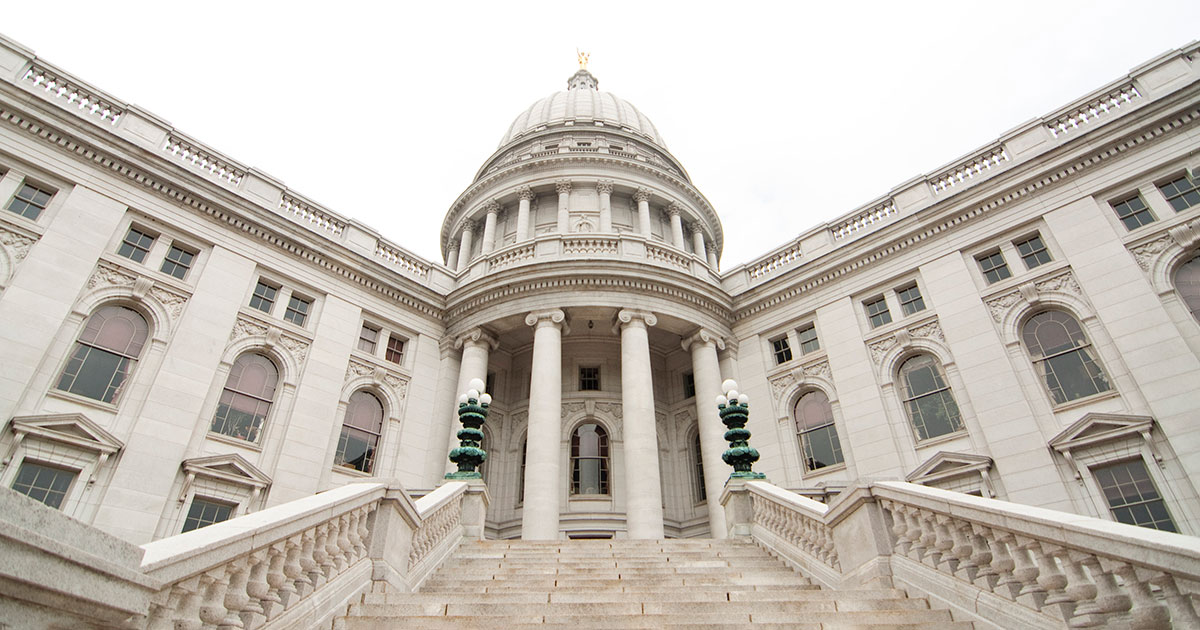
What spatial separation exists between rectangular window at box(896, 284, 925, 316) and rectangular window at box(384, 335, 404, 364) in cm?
1865

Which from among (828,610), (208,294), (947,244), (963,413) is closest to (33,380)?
(208,294)

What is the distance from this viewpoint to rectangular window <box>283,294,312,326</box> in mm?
21364

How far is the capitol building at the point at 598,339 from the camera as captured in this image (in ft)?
52.4

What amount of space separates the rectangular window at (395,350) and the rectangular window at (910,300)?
61.2ft

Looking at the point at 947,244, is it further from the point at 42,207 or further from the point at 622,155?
the point at 42,207

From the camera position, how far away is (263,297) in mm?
20953

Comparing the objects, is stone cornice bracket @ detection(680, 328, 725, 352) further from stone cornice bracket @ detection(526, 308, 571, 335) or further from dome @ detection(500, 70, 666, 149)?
dome @ detection(500, 70, 666, 149)

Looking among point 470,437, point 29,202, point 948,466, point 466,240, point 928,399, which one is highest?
point 466,240

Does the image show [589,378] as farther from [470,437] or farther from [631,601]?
[631,601]

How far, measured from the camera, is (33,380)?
1521 cm

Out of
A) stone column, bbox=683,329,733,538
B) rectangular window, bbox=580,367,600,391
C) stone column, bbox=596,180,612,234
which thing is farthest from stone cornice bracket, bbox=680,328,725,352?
stone column, bbox=596,180,612,234

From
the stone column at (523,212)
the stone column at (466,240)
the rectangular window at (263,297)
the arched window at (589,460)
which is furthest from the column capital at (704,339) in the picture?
the rectangular window at (263,297)

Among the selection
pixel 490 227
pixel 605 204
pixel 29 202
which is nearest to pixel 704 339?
pixel 605 204

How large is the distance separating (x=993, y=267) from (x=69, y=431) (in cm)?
2703
